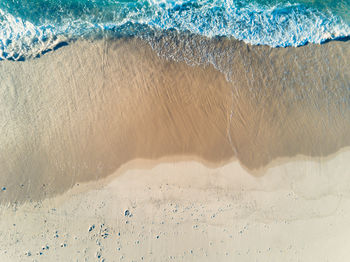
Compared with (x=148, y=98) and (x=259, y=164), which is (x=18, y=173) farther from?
(x=259, y=164)

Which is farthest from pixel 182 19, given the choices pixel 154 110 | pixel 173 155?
pixel 173 155

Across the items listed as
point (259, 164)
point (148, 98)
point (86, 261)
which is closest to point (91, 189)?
point (86, 261)

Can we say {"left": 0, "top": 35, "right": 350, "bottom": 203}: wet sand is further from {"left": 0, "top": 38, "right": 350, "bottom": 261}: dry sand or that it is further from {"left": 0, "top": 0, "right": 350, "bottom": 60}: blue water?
{"left": 0, "top": 0, "right": 350, "bottom": 60}: blue water

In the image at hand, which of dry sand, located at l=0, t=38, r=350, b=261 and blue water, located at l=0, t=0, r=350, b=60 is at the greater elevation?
blue water, located at l=0, t=0, r=350, b=60

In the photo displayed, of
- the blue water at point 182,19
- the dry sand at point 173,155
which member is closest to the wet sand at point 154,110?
the dry sand at point 173,155

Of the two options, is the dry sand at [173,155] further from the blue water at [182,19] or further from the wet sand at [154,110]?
the blue water at [182,19]

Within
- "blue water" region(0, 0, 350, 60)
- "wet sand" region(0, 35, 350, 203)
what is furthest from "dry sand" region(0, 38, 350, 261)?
"blue water" region(0, 0, 350, 60)
